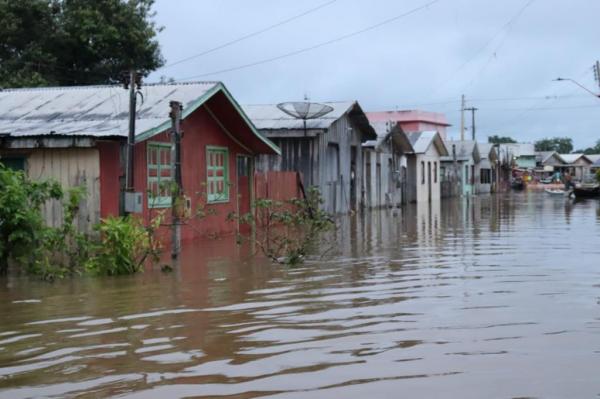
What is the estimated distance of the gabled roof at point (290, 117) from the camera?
27516 millimetres

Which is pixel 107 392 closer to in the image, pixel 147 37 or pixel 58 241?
pixel 58 241

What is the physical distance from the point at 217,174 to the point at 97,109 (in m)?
4.30

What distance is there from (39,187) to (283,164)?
55.1ft

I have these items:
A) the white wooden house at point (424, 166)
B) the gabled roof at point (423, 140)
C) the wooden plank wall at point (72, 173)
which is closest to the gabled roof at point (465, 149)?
the white wooden house at point (424, 166)

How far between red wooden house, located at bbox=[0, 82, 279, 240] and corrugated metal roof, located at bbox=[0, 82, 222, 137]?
21mm

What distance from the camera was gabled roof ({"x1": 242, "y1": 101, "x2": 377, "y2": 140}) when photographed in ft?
90.3

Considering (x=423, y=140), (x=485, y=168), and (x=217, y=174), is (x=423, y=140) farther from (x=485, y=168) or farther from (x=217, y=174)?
(x=217, y=174)

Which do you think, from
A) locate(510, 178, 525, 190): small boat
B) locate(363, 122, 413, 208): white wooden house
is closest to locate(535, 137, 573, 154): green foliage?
locate(510, 178, 525, 190): small boat

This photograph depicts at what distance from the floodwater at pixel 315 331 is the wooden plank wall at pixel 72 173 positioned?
104 inches

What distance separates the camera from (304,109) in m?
26.0

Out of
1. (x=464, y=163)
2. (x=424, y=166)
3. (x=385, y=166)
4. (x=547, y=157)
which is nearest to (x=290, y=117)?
(x=385, y=166)

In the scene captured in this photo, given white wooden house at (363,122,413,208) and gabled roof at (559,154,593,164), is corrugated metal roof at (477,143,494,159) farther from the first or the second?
gabled roof at (559,154,593,164)

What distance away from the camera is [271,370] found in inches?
250

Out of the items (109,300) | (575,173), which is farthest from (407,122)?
(109,300)
